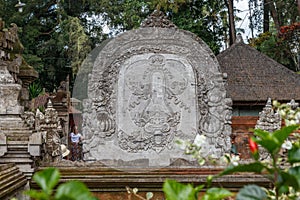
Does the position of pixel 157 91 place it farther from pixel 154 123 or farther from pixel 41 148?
pixel 41 148

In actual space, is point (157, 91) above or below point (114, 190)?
above

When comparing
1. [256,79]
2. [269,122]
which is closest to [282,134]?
[269,122]

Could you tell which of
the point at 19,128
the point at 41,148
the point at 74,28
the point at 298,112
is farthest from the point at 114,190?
the point at 74,28

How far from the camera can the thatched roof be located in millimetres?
12242

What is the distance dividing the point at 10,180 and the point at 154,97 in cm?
188

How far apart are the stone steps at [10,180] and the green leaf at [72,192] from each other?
8.04 feet

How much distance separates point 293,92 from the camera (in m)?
12.4

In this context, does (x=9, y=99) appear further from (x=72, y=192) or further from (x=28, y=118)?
(x=72, y=192)

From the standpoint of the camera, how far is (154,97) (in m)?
5.04

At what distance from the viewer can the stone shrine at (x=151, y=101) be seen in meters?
5.02

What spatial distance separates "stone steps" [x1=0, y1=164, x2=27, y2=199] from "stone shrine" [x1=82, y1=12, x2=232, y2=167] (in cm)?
101

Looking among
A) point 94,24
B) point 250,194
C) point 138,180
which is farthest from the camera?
point 94,24

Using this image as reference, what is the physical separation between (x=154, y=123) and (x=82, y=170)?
925 millimetres

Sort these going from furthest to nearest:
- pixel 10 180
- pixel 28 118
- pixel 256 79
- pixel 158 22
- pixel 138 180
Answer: pixel 256 79
pixel 28 118
pixel 158 22
pixel 138 180
pixel 10 180
